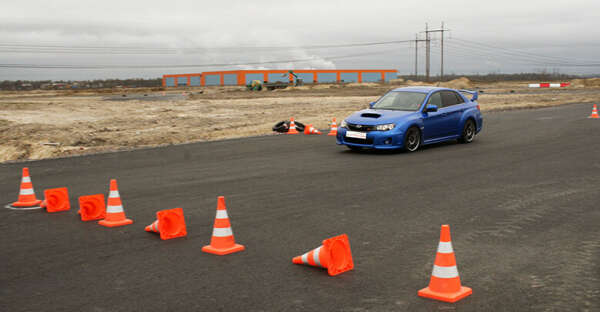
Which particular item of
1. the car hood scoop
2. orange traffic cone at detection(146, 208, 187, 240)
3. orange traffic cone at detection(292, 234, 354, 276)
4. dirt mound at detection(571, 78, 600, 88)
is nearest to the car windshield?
the car hood scoop

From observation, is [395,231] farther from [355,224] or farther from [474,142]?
[474,142]

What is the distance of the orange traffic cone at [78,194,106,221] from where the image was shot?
7422 mm

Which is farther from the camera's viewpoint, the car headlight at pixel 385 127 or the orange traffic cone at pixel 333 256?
the car headlight at pixel 385 127

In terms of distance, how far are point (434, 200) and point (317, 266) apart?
139 inches

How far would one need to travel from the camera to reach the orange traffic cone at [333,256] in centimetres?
502

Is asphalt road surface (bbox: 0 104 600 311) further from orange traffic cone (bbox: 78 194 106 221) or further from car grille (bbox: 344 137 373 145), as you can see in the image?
car grille (bbox: 344 137 373 145)

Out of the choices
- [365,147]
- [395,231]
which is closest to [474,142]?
[365,147]

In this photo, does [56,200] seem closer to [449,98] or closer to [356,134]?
[356,134]

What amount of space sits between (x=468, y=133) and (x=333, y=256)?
453 inches

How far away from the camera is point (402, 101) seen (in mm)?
14609

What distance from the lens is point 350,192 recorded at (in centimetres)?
897

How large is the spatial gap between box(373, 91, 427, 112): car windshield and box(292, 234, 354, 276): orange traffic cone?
9.53 m

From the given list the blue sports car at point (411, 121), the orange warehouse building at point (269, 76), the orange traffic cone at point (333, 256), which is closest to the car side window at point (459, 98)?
the blue sports car at point (411, 121)

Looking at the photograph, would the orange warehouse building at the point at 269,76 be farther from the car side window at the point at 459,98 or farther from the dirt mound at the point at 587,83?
the car side window at the point at 459,98
